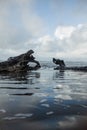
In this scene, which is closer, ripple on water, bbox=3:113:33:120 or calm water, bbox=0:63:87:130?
calm water, bbox=0:63:87:130

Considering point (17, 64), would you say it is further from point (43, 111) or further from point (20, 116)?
point (20, 116)

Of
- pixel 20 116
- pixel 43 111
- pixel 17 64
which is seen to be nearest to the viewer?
pixel 20 116

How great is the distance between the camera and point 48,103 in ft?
44.1


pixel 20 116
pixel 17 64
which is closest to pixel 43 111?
pixel 20 116

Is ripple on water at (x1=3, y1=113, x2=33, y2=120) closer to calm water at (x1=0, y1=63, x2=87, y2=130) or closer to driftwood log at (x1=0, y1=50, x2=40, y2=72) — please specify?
calm water at (x1=0, y1=63, x2=87, y2=130)

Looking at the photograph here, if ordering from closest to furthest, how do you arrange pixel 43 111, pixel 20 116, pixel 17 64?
1. pixel 20 116
2. pixel 43 111
3. pixel 17 64

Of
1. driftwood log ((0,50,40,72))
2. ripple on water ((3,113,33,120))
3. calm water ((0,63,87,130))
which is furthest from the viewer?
driftwood log ((0,50,40,72))

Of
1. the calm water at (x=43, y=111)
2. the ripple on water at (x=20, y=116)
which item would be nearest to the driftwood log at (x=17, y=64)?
the calm water at (x=43, y=111)

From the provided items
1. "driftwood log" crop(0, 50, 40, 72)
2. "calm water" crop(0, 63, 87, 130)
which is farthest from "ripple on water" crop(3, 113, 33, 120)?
"driftwood log" crop(0, 50, 40, 72)

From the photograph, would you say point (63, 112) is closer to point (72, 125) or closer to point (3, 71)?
point (72, 125)

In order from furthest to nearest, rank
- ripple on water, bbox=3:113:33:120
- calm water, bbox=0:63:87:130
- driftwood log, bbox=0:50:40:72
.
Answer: driftwood log, bbox=0:50:40:72
ripple on water, bbox=3:113:33:120
calm water, bbox=0:63:87:130

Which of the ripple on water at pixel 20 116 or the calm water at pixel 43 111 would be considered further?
the ripple on water at pixel 20 116

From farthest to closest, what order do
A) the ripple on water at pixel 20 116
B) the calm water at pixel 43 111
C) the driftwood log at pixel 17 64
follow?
the driftwood log at pixel 17 64 < the ripple on water at pixel 20 116 < the calm water at pixel 43 111

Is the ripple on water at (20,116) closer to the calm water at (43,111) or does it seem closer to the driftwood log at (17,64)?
the calm water at (43,111)
